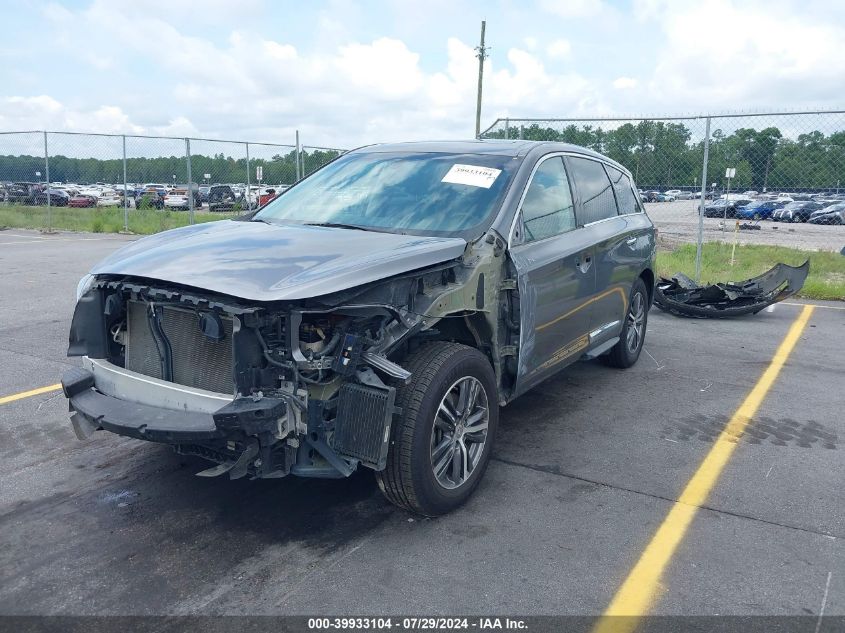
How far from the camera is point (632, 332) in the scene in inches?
259

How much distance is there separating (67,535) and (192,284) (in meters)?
1.40

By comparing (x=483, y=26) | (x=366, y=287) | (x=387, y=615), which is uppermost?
(x=483, y=26)

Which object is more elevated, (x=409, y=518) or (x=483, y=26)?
(x=483, y=26)

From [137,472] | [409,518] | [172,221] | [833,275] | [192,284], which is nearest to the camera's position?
[192,284]

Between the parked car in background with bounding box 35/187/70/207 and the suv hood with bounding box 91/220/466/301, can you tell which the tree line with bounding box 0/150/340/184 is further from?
the suv hood with bounding box 91/220/466/301

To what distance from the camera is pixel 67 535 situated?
11.5 ft

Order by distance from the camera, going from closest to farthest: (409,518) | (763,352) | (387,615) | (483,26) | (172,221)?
(387,615) → (409,518) → (763,352) → (172,221) → (483,26)

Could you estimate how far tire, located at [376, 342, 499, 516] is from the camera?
340 cm

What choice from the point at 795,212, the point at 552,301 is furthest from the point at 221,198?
the point at 552,301

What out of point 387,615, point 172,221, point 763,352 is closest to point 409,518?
point 387,615

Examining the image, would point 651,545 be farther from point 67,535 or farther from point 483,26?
point 483,26

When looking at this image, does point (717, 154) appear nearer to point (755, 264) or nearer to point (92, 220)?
point (755, 264)

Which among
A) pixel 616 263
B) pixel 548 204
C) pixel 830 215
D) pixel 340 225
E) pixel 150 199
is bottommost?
pixel 150 199

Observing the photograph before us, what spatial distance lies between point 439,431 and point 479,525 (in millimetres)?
501
